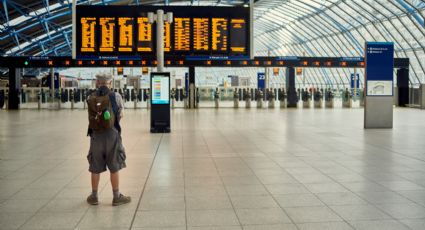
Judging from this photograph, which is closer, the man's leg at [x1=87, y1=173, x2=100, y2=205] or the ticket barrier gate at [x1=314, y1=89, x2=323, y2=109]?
the man's leg at [x1=87, y1=173, x2=100, y2=205]

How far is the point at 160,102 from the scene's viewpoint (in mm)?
14836

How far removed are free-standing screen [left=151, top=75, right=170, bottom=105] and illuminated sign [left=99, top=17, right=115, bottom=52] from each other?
10.2 ft

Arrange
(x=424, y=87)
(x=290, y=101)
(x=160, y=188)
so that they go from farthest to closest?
(x=290, y=101) < (x=424, y=87) < (x=160, y=188)

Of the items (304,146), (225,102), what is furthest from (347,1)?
(304,146)

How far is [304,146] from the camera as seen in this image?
435 inches

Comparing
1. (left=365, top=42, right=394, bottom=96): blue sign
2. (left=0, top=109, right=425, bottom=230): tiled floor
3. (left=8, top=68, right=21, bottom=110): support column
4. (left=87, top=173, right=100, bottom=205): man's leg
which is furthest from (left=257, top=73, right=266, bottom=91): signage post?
(left=87, top=173, right=100, bottom=205): man's leg

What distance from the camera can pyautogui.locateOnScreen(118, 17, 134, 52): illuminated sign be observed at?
17.0m

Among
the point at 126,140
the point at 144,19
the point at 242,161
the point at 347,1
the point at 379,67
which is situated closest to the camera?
the point at 242,161

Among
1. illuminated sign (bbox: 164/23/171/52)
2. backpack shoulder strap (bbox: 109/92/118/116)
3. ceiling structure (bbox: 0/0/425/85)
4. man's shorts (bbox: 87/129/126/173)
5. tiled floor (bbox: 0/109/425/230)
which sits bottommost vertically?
tiled floor (bbox: 0/109/425/230)

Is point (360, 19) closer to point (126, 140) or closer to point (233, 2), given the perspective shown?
point (233, 2)

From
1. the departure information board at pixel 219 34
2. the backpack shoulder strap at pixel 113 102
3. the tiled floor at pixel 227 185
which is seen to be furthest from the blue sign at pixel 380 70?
the backpack shoulder strap at pixel 113 102

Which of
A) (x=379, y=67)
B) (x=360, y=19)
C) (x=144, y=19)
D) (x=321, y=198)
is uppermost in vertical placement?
(x=360, y=19)

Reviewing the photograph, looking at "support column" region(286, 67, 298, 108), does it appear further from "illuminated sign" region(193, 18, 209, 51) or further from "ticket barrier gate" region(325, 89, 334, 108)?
"illuminated sign" region(193, 18, 209, 51)

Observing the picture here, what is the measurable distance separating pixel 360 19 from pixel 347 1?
2.67 meters
